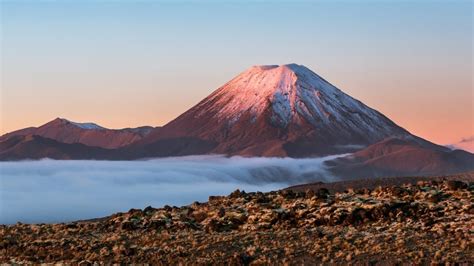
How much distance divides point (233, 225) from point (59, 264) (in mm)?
10189

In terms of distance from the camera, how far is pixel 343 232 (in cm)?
3691

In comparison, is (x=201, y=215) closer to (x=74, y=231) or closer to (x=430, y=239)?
(x=74, y=231)

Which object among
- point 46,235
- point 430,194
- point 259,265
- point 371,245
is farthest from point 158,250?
point 430,194

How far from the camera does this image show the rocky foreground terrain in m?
32.6

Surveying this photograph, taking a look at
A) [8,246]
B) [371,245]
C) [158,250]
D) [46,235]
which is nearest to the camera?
[371,245]

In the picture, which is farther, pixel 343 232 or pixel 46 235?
pixel 46 235

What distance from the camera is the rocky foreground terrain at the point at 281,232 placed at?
1282 inches

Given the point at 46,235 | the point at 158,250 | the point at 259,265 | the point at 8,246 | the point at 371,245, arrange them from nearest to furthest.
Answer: the point at 259,265 → the point at 371,245 → the point at 158,250 → the point at 8,246 → the point at 46,235

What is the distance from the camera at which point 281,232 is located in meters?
38.3

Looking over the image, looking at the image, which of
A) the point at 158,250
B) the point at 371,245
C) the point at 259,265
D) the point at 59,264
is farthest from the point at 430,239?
the point at 59,264

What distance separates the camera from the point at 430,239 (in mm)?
34125

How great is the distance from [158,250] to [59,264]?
12.9 ft

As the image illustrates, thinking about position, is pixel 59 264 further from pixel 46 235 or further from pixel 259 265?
pixel 46 235

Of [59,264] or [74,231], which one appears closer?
[59,264]
